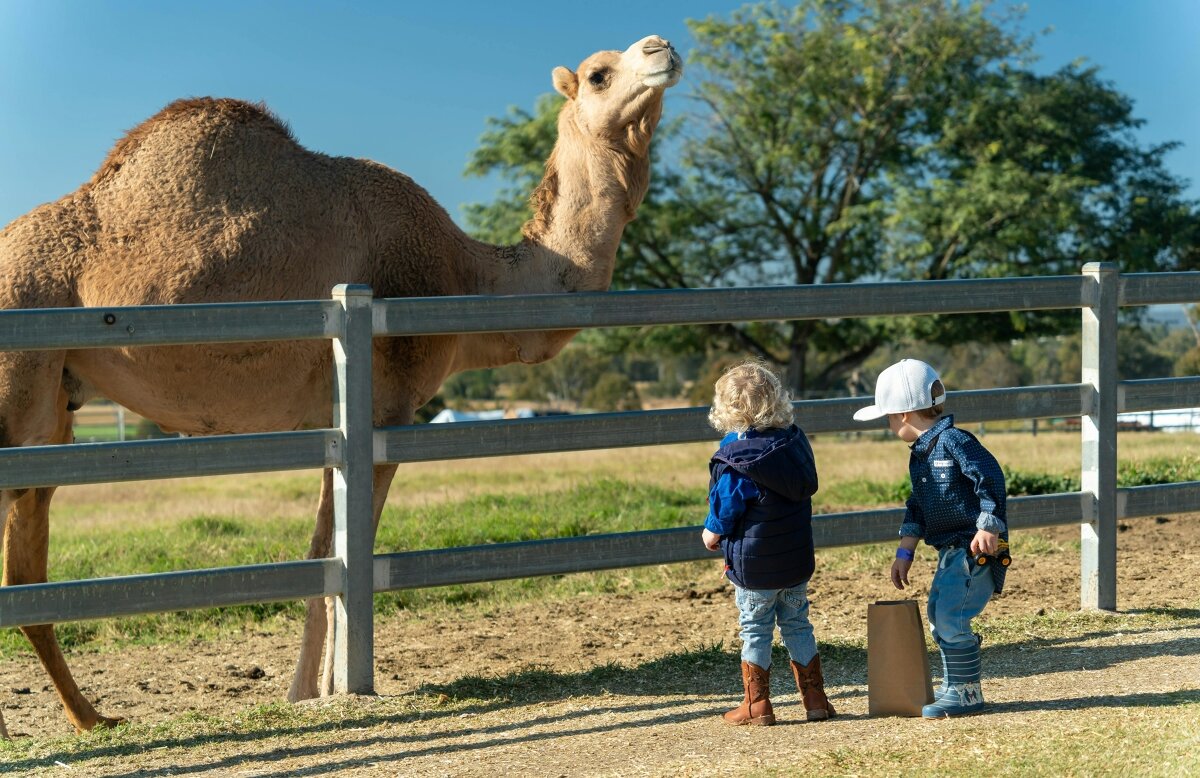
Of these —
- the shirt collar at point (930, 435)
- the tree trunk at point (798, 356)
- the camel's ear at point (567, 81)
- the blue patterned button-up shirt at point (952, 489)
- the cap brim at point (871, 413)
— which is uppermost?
the tree trunk at point (798, 356)

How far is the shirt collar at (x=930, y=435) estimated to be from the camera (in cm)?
463

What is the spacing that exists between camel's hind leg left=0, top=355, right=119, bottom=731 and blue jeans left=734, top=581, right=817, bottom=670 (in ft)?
9.37

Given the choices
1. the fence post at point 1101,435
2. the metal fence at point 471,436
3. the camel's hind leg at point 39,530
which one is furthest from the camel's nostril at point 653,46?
the camel's hind leg at point 39,530

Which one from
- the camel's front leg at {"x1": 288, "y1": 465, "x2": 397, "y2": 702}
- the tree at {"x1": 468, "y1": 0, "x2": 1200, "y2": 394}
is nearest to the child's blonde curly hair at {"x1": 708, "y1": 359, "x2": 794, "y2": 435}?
the camel's front leg at {"x1": 288, "y1": 465, "x2": 397, "y2": 702}

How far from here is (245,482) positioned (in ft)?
80.0

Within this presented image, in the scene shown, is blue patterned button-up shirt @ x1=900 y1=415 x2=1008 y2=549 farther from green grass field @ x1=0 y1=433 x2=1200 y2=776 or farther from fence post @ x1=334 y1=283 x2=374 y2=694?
fence post @ x1=334 y1=283 x2=374 y2=694

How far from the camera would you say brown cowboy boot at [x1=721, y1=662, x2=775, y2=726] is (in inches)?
179

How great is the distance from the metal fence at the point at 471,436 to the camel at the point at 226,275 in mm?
736

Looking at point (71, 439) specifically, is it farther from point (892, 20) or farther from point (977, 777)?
point (892, 20)

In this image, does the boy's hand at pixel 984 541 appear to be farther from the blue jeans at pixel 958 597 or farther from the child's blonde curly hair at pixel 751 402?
the child's blonde curly hair at pixel 751 402

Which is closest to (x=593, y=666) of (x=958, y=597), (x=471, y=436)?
(x=471, y=436)

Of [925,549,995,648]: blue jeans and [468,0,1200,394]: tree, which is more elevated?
[468,0,1200,394]: tree

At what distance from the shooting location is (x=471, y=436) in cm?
528

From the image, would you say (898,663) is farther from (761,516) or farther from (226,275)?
(226,275)
